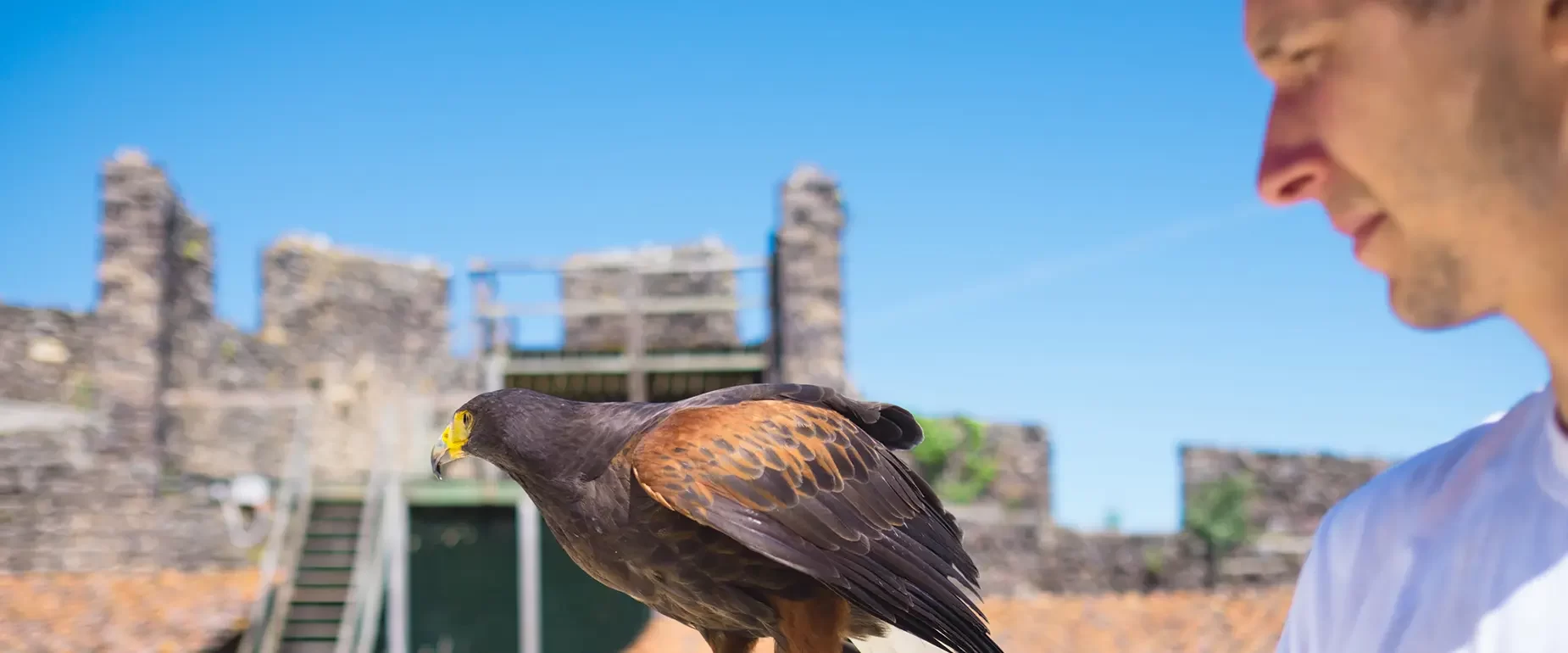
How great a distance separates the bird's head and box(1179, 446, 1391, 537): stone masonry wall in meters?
10.7

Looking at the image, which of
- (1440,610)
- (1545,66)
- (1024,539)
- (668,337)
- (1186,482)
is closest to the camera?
(1545,66)

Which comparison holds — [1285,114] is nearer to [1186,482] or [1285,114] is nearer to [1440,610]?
[1440,610]

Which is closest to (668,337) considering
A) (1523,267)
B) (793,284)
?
(793,284)

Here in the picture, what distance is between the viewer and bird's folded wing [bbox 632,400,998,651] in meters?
1.50

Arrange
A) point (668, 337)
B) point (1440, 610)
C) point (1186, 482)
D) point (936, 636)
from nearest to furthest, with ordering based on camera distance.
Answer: point (1440, 610) → point (936, 636) → point (1186, 482) → point (668, 337)

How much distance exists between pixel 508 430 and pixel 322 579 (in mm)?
7993

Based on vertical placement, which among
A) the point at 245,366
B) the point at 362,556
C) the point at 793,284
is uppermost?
the point at 793,284

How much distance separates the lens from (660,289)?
12.5 metres

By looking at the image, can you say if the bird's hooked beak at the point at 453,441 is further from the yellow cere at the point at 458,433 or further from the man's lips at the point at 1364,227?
the man's lips at the point at 1364,227

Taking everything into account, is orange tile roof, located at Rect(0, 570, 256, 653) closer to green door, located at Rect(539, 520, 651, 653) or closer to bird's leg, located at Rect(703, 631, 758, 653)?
green door, located at Rect(539, 520, 651, 653)

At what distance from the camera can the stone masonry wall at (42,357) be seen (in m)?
10.9

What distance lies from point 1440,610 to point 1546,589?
93 mm

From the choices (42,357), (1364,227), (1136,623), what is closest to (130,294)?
(42,357)

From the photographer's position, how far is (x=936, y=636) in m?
1.52
